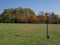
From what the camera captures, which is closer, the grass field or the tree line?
the grass field

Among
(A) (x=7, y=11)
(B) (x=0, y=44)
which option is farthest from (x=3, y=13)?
(B) (x=0, y=44)

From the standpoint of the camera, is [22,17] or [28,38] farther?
[22,17]

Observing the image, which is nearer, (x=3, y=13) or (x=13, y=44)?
(x=13, y=44)

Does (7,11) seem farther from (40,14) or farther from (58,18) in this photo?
(58,18)

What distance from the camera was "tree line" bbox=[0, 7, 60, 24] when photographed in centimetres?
5262

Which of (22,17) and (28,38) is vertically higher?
(22,17)

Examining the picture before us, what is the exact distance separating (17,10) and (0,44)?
184 ft

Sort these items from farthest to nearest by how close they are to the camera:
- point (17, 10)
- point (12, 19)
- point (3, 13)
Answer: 1. point (17, 10)
2. point (3, 13)
3. point (12, 19)

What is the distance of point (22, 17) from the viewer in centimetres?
5703

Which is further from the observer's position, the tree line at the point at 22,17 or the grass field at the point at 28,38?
the tree line at the point at 22,17

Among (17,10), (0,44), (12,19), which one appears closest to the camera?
(0,44)

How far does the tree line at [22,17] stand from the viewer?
2072 inches

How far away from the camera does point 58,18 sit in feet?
198

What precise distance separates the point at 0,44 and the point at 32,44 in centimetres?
184
